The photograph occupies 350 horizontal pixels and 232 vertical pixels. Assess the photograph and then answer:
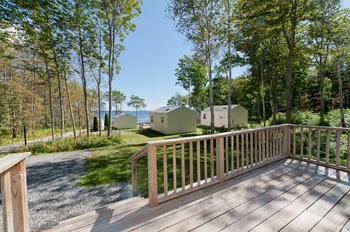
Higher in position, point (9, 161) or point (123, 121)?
point (9, 161)

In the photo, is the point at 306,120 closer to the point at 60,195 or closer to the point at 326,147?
the point at 326,147

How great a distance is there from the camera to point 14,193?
1.25m

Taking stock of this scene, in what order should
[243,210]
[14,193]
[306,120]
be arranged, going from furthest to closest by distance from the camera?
[306,120], [243,210], [14,193]

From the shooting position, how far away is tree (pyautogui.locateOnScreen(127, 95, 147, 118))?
44.8 metres

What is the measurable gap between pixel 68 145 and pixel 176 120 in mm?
8937

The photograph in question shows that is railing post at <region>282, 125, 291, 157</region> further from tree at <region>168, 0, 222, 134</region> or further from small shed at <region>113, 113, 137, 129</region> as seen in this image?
small shed at <region>113, 113, 137, 129</region>

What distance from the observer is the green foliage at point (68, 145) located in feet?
23.9

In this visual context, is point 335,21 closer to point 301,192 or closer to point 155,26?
point 301,192

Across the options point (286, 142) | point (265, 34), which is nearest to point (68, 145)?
point (286, 142)

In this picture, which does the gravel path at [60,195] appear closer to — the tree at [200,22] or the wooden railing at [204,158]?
the wooden railing at [204,158]

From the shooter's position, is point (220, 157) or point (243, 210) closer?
point (243, 210)

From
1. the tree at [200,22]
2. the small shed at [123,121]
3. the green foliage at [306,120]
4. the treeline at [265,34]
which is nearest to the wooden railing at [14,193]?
the treeline at [265,34]

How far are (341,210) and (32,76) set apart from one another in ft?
60.5

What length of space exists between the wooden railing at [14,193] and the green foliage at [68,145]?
749 cm
